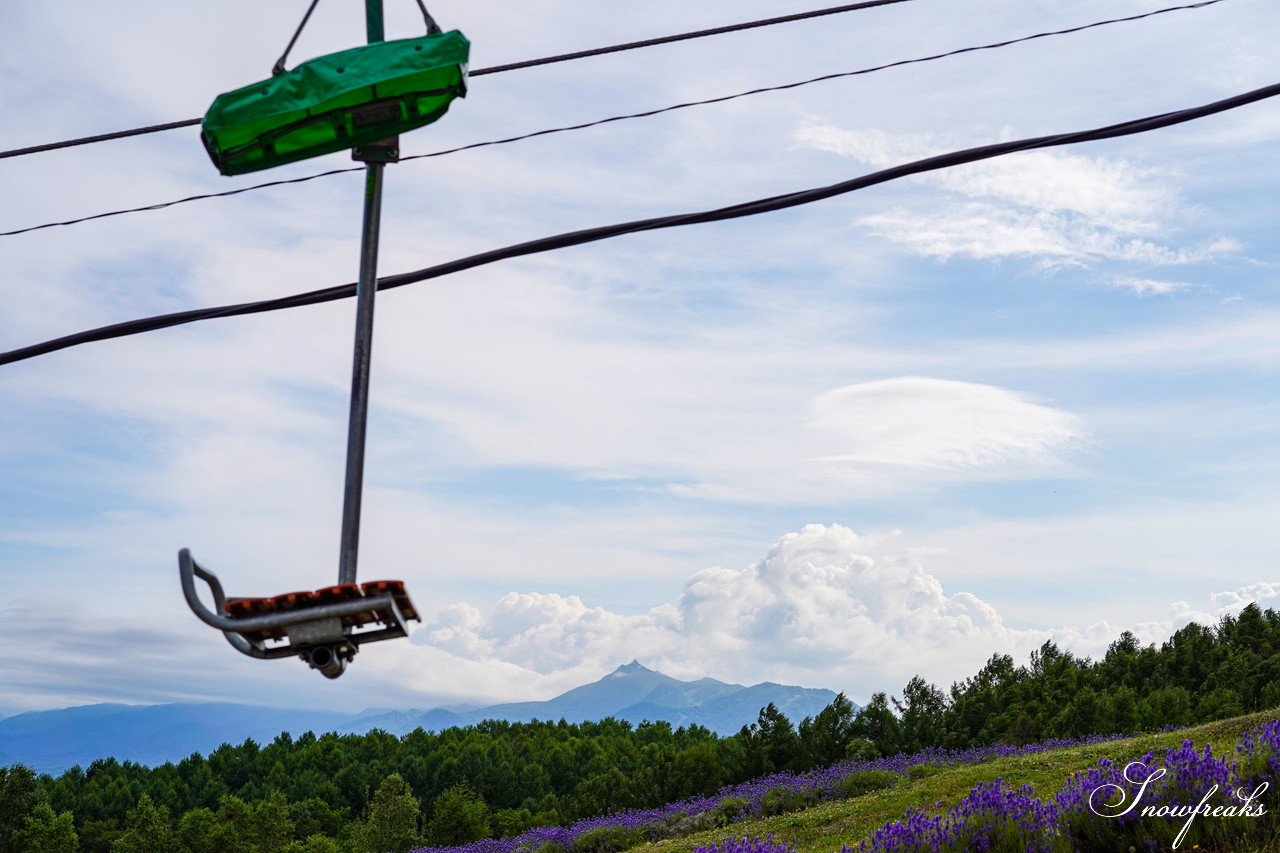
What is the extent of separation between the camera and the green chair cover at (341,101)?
23.7 feet

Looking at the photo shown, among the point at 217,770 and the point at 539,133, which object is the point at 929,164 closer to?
the point at 539,133

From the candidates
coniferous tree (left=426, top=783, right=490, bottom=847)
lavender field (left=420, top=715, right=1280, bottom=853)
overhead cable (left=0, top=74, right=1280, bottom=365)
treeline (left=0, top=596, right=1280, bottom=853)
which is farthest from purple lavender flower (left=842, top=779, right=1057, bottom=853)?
coniferous tree (left=426, top=783, right=490, bottom=847)

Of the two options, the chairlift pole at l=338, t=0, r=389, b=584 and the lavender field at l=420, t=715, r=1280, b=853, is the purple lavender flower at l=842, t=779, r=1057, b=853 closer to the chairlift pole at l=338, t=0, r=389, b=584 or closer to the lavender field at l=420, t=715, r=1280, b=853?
the lavender field at l=420, t=715, r=1280, b=853

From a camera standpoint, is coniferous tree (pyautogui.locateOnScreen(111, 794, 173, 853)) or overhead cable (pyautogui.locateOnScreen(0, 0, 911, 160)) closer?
overhead cable (pyautogui.locateOnScreen(0, 0, 911, 160))

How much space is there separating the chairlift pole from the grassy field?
1293cm

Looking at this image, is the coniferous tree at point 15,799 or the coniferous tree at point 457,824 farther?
the coniferous tree at point 15,799

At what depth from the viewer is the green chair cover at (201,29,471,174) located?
7.24 m

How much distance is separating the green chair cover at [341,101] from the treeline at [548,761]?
1019 inches

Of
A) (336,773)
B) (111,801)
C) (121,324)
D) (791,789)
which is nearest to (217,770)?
(111,801)

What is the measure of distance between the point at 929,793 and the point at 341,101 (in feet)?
58.3

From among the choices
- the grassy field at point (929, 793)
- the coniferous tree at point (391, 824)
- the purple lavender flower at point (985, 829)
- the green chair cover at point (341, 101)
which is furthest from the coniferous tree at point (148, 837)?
the green chair cover at point (341, 101)

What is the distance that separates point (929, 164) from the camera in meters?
8.61

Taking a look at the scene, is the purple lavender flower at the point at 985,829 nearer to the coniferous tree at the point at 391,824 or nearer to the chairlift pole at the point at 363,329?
the chairlift pole at the point at 363,329

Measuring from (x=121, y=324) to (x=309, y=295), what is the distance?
1687 mm
